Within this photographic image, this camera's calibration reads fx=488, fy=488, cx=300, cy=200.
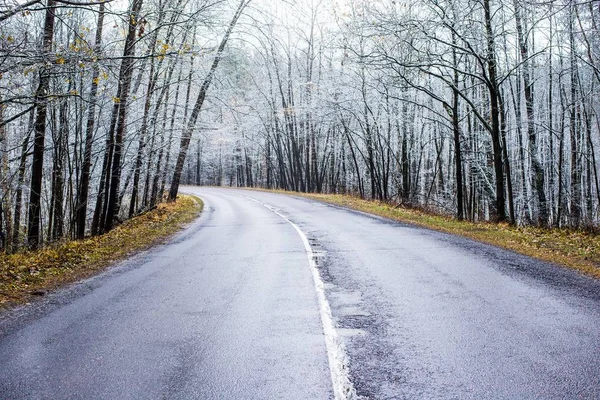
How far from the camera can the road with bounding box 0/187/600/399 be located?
3865mm

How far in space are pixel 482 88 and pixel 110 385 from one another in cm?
2774

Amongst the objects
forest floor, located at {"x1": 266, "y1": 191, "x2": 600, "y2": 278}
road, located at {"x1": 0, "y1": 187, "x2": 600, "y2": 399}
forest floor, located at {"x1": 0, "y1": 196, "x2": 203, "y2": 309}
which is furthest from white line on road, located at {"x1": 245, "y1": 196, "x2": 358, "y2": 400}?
forest floor, located at {"x1": 266, "y1": 191, "x2": 600, "y2": 278}

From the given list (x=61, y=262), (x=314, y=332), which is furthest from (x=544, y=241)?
(x=61, y=262)

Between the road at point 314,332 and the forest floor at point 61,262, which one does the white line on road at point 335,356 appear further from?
the forest floor at point 61,262

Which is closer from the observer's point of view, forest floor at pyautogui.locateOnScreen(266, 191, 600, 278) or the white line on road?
the white line on road

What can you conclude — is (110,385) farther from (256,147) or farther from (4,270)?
(256,147)

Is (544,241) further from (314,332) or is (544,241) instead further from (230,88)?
(230,88)

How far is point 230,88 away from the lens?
63.9 feet

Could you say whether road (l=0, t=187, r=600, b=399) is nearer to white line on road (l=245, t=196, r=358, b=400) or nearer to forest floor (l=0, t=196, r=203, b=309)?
white line on road (l=245, t=196, r=358, b=400)

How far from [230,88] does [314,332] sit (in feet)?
51.7

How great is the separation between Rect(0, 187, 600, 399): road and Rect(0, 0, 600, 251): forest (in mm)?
3888

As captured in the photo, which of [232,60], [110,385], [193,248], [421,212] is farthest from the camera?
[421,212]

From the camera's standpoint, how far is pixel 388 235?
12.9 metres

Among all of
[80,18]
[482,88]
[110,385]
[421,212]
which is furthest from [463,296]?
[482,88]
